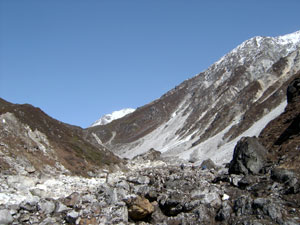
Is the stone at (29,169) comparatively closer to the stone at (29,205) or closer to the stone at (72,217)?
the stone at (29,205)

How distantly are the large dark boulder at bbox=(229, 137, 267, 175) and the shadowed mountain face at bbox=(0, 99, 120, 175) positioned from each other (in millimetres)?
22974

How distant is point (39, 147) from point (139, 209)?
3101 cm

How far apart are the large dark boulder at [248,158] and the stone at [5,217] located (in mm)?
13972

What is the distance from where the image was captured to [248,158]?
2483cm

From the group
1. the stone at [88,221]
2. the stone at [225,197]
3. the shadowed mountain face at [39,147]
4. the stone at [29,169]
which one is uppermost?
the shadowed mountain face at [39,147]

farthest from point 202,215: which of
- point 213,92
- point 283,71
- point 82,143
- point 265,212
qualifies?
point 213,92

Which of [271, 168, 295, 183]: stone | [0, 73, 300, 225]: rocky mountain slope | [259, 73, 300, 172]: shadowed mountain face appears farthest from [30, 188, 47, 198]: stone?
[259, 73, 300, 172]: shadowed mountain face

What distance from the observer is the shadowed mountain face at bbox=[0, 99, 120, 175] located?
139 feet

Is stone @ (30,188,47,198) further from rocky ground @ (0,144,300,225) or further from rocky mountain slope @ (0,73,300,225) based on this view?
rocky ground @ (0,144,300,225)

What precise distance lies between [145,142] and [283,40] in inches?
3694

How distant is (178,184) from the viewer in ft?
77.6

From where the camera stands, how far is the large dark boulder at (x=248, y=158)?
24.4 meters

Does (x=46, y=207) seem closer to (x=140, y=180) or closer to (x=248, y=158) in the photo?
(x=140, y=180)

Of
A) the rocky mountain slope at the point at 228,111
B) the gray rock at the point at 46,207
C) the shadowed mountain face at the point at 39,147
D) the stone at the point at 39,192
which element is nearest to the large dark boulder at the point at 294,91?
the rocky mountain slope at the point at 228,111
